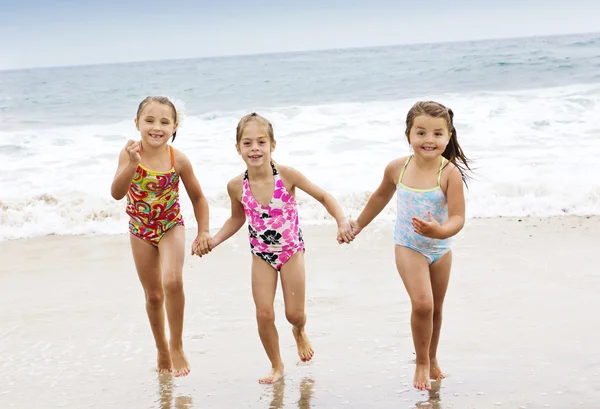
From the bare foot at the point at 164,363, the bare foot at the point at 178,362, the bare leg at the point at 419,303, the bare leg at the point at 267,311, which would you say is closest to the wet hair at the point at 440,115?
the bare leg at the point at 419,303

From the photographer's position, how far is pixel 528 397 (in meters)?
3.71

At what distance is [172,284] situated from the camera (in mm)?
3998

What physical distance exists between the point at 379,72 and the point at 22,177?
1894 cm

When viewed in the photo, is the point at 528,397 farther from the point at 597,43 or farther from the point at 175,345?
the point at 597,43

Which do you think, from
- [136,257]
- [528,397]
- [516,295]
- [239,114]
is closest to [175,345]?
[136,257]

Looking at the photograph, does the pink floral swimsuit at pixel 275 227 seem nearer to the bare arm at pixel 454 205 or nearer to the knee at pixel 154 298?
the knee at pixel 154 298

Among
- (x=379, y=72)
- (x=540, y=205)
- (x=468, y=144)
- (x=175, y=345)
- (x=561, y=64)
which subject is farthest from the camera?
(x=379, y=72)

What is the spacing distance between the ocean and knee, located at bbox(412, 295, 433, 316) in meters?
2.11

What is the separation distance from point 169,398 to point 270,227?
110 cm

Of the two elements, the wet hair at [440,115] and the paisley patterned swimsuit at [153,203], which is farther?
the paisley patterned swimsuit at [153,203]

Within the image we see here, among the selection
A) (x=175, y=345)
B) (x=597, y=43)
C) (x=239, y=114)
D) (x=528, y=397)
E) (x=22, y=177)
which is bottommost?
(x=528, y=397)

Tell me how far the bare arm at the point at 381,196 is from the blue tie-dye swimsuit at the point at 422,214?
0.12m

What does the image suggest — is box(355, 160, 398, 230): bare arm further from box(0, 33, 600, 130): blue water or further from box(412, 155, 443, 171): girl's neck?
box(0, 33, 600, 130): blue water

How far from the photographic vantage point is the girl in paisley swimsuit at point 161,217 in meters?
4.12
